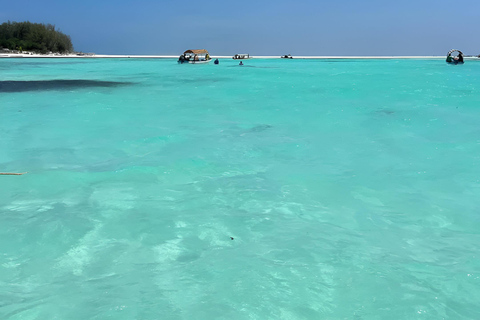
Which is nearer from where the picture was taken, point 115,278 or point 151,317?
point 151,317

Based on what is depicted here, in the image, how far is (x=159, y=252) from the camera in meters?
5.49

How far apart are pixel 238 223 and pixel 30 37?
4672 inches

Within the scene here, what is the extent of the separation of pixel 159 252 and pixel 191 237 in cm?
63

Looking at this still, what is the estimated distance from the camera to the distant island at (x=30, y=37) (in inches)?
4042

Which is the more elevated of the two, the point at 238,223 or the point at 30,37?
the point at 30,37

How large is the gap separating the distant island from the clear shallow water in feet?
345

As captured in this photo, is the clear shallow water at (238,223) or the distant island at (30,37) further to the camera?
the distant island at (30,37)

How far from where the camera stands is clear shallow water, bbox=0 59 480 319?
178 inches

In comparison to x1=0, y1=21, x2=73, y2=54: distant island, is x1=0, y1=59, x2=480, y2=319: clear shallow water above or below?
below

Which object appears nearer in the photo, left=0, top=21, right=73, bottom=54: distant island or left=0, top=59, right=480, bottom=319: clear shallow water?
left=0, top=59, right=480, bottom=319: clear shallow water

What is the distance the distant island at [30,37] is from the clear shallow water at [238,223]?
345 ft

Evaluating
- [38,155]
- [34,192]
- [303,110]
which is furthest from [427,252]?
[303,110]

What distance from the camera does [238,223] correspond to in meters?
6.46

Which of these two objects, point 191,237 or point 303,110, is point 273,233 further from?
point 303,110
